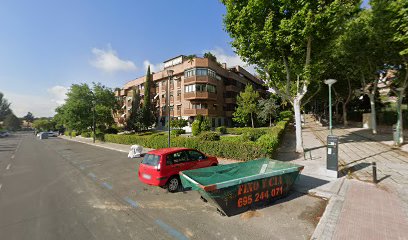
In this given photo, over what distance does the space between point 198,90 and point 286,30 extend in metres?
23.2

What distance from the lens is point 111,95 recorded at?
144 ft

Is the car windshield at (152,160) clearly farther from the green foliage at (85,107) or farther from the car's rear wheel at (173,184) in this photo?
the green foliage at (85,107)

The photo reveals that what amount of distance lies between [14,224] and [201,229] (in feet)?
17.3

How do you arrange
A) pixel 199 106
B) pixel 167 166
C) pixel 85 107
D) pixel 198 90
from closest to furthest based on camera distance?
pixel 167 166 → pixel 198 90 → pixel 199 106 → pixel 85 107

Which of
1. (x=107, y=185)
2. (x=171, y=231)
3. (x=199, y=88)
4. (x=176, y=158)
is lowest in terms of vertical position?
(x=107, y=185)

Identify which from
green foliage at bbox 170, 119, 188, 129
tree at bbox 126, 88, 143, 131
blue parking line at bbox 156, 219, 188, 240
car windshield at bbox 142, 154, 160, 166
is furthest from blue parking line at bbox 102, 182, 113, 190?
tree at bbox 126, 88, 143, 131

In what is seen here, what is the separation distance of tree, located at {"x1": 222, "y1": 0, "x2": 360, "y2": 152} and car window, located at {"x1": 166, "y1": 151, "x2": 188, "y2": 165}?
29.2ft

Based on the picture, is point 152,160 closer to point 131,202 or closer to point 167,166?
point 167,166

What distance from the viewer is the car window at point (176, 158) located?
817 cm

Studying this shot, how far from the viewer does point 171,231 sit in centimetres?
510

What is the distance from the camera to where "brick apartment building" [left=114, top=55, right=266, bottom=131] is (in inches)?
1362

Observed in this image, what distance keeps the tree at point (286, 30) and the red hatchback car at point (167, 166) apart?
29.4 feet

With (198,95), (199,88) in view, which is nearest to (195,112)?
(198,95)

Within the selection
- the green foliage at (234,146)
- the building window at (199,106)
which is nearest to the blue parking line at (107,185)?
the green foliage at (234,146)
